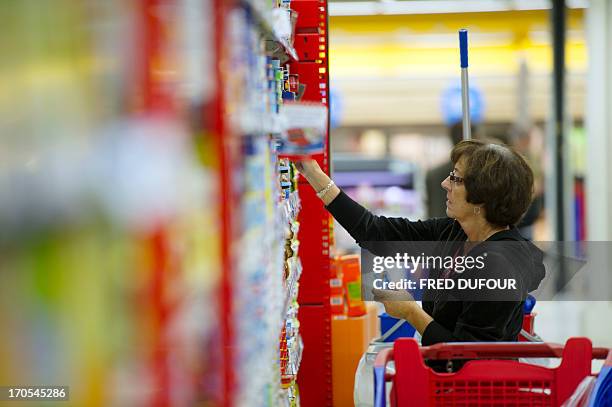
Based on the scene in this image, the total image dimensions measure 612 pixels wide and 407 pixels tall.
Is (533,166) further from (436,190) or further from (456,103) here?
(456,103)

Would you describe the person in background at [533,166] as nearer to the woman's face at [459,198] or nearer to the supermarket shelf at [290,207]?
the supermarket shelf at [290,207]

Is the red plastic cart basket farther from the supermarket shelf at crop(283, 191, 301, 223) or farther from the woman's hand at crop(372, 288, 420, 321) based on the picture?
the supermarket shelf at crop(283, 191, 301, 223)

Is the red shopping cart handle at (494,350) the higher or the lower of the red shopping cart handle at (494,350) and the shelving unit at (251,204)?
the lower

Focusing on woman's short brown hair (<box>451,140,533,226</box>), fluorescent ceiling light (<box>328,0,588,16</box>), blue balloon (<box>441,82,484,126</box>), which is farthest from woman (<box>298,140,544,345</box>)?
blue balloon (<box>441,82,484,126</box>)

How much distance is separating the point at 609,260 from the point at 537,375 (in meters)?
4.97

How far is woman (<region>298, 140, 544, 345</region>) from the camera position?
108 inches

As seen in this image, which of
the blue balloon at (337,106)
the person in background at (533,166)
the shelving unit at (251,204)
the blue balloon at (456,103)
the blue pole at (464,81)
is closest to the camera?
the shelving unit at (251,204)

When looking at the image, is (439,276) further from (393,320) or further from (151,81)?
(151,81)

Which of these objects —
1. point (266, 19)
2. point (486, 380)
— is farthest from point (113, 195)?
point (486, 380)

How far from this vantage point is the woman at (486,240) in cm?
275

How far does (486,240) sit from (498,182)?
7.5 inches

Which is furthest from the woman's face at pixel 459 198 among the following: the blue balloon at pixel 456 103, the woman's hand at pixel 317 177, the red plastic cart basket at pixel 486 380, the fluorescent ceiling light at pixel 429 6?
the blue balloon at pixel 456 103

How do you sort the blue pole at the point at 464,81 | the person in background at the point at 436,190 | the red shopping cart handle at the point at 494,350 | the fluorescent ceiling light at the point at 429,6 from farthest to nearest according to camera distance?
the fluorescent ceiling light at the point at 429,6, the person in background at the point at 436,190, the blue pole at the point at 464,81, the red shopping cart handle at the point at 494,350

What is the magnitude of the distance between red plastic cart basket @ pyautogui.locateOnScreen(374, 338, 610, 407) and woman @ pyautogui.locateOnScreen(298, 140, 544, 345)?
0.24 meters
